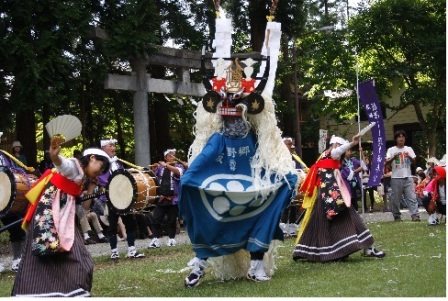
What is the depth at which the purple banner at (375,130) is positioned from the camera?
13.0 m

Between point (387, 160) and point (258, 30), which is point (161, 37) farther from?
point (387, 160)

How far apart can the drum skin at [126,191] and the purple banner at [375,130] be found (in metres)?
4.47

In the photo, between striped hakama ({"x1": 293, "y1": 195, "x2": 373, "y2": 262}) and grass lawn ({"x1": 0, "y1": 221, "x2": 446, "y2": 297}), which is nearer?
grass lawn ({"x1": 0, "y1": 221, "x2": 446, "y2": 297})

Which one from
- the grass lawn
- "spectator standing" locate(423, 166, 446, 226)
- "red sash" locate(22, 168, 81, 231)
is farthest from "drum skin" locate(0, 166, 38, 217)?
"spectator standing" locate(423, 166, 446, 226)

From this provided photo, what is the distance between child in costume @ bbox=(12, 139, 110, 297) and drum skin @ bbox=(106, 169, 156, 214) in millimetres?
3247

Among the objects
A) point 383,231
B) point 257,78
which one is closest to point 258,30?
point 383,231

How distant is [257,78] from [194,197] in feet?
4.94

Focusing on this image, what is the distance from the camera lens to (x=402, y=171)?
14734mm

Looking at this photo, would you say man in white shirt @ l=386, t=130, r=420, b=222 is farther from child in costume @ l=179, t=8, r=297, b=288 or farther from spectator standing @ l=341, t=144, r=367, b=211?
child in costume @ l=179, t=8, r=297, b=288

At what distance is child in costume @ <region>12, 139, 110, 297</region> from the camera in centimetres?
597

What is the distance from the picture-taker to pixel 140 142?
56.7 feet

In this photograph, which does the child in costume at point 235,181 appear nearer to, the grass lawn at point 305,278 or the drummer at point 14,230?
the grass lawn at point 305,278

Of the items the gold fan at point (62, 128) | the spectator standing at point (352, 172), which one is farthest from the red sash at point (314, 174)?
the gold fan at point (62, 128)

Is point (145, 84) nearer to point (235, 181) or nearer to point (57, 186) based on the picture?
point (235, 181)
